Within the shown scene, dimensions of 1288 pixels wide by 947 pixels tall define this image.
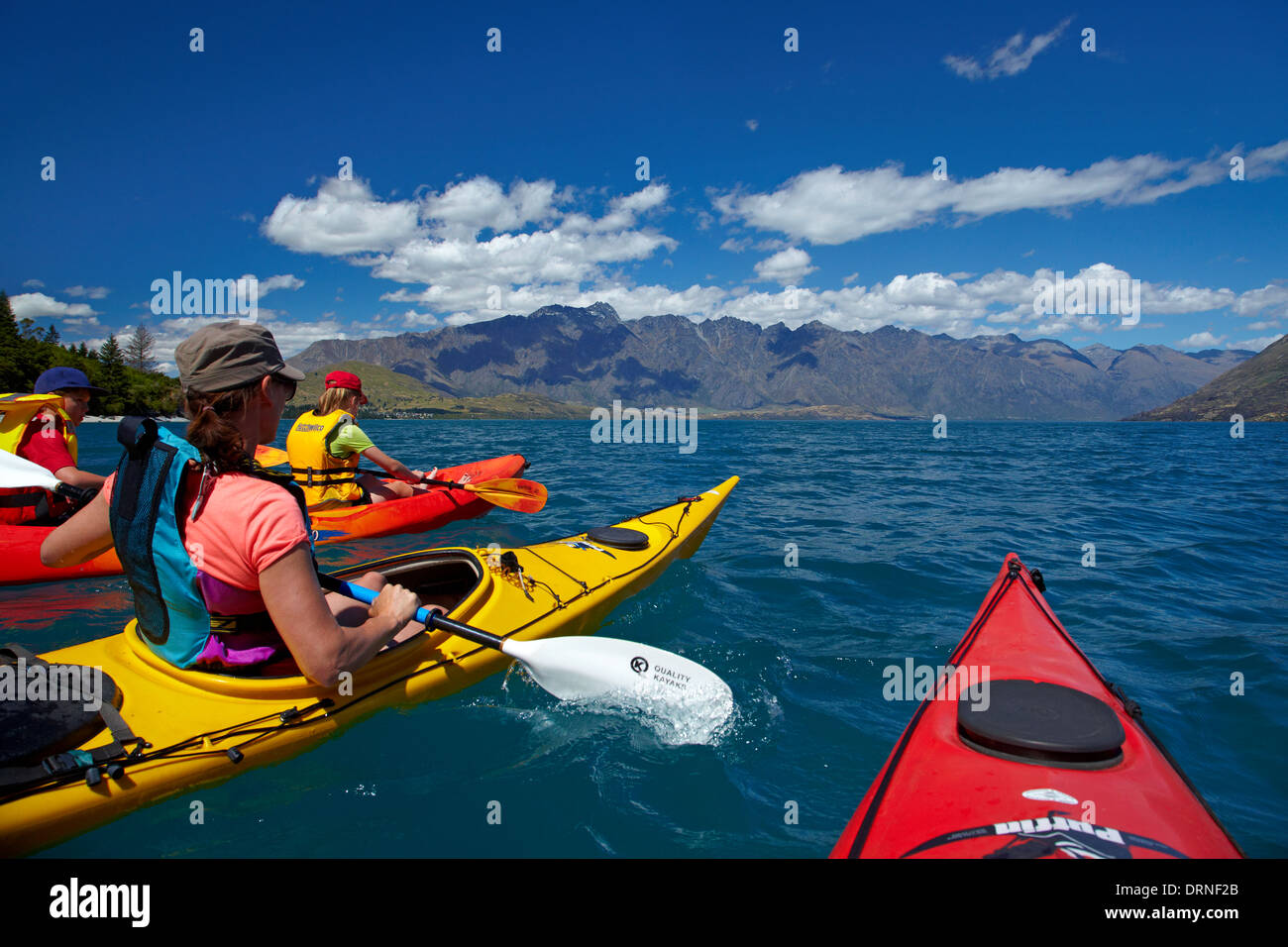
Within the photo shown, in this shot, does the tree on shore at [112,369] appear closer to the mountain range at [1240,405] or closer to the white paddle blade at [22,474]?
the white paddle blade at [22,474]

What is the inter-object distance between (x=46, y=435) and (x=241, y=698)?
21.5ft

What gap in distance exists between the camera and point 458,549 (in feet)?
18.9

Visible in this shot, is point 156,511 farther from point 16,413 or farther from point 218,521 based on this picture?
point 16,413

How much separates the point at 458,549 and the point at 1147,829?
5.02 metres

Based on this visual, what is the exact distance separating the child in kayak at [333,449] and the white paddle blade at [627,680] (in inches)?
227

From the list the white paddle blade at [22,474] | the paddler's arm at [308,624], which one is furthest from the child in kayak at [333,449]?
the paddler's arm at [308,624]

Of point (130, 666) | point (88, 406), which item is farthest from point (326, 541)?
point (130, 666)

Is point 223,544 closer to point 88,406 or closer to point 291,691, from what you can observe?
point 291,691

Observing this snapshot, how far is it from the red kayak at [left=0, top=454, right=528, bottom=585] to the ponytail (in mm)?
5809

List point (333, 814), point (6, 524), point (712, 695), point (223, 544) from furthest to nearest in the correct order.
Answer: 1. point (6, 524)
2. point (712, 695)
3. point (333, 814)
4. point (223, 544)

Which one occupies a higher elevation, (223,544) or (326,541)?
(223,544)

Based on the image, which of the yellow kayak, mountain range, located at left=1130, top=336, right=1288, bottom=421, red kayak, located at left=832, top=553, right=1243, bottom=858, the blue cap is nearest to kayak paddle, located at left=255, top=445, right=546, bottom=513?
the blue cap

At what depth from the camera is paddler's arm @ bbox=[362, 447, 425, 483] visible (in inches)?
365

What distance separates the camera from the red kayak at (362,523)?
711 centimetres
